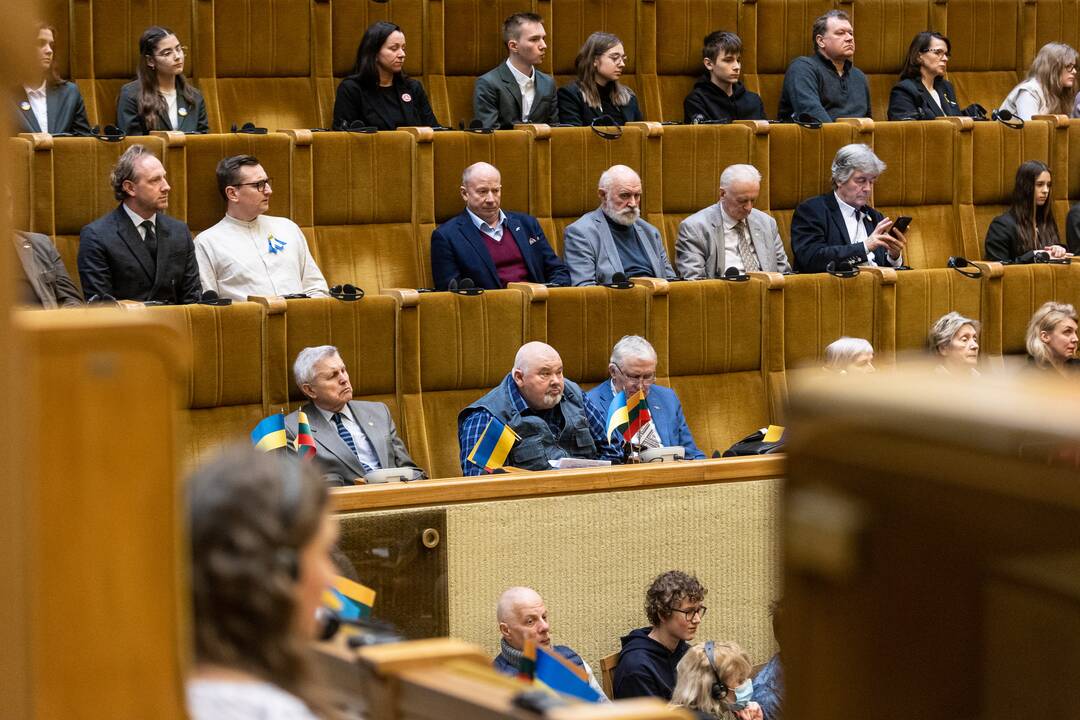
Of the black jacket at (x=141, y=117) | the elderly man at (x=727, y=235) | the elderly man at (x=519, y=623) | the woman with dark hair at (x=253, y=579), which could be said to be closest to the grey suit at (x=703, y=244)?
the elderly man at (x=727, y=235)

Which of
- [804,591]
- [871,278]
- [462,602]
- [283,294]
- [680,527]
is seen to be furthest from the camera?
[871,278]

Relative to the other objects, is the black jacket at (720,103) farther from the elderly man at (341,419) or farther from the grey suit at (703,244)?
the elderly man at (341,419)

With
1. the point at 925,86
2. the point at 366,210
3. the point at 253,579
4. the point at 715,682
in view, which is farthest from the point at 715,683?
the point at 925,86

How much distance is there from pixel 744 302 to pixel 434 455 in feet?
1.27

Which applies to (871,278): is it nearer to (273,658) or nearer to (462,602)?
(462,602)

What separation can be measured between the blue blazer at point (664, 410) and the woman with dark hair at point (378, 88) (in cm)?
47

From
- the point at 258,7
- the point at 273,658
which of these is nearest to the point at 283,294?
the point at 258,7

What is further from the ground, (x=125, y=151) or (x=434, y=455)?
(x=125, y=151)

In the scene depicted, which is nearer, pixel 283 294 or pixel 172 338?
pixel 172 338

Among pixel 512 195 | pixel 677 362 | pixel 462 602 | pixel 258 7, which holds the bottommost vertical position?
pixel 462 602

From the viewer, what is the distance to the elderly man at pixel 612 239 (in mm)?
1736

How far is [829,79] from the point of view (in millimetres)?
2074

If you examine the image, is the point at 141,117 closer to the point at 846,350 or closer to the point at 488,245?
the point at 488,245

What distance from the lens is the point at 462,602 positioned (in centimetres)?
121
